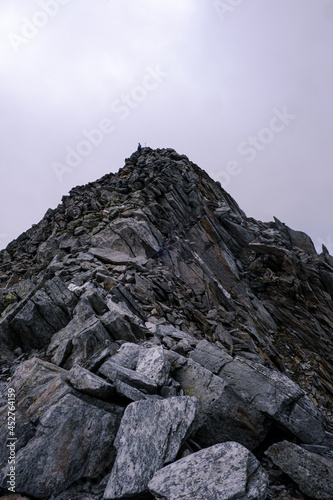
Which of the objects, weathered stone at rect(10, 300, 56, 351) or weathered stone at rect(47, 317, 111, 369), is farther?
weathered stone at rect(10, 300, 56, 351)

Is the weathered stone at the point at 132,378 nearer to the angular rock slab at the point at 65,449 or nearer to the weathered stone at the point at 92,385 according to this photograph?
the weathered stone at the point at 92,385

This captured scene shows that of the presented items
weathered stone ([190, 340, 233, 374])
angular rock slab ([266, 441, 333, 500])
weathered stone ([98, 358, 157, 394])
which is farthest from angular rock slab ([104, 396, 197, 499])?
weathered stone ([190, 340, 233, 374])

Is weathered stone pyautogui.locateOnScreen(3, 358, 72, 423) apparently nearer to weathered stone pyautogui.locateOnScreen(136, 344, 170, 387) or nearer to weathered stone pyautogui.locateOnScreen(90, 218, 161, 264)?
weathered stone pyautogui.locateOnScreen(136, 344, 170, 387)

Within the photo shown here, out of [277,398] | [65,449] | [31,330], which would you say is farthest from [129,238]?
[65,449]

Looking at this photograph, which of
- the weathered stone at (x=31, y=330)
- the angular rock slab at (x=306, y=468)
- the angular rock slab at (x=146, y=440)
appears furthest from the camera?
the weathered stone at (x=31, y=330)

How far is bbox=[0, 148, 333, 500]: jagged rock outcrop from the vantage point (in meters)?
7.06

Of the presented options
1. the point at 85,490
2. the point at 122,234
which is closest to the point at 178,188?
the point at 122,234

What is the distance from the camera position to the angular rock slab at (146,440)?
21.7ft

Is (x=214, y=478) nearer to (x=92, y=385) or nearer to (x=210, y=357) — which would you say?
(x=92, y=385)

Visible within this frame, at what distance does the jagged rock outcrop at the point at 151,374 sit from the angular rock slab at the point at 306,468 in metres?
0.04

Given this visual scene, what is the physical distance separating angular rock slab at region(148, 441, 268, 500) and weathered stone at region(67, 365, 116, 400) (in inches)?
108

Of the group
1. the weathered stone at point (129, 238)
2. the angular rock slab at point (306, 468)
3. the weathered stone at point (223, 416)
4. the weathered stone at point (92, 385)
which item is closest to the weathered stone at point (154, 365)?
the weathered stone at point (223, 416)

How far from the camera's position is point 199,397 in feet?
31.1

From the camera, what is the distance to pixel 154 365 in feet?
32.8
